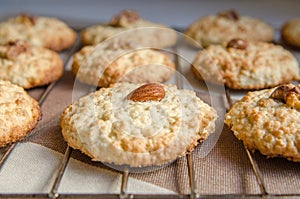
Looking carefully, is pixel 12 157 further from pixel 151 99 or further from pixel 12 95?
pixel 151 99

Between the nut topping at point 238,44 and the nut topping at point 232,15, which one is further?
the nut topping at point 232,15

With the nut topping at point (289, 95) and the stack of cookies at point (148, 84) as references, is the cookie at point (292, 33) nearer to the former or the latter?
the stack of cookies at point (148, 84)

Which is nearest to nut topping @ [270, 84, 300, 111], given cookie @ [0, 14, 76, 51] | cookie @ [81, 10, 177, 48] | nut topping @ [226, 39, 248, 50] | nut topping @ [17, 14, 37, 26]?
nut topping @ [226, 39, 248, 50]

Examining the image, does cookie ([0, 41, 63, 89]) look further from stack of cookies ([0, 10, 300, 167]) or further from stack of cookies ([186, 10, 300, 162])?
stack of cookies ([186, 10, 300, 162])

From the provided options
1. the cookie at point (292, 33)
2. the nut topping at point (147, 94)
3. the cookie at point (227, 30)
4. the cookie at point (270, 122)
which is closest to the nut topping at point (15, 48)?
the nut topping at point (147, 94)

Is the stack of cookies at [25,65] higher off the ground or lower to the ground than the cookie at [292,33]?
higher

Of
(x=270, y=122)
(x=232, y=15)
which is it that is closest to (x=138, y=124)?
(x=270, y=122)

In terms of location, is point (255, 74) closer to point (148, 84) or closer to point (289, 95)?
point (289, 95)

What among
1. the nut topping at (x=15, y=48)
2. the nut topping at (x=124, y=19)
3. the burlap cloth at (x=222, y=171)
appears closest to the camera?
the burlap cloth at (x=222, y=171)
